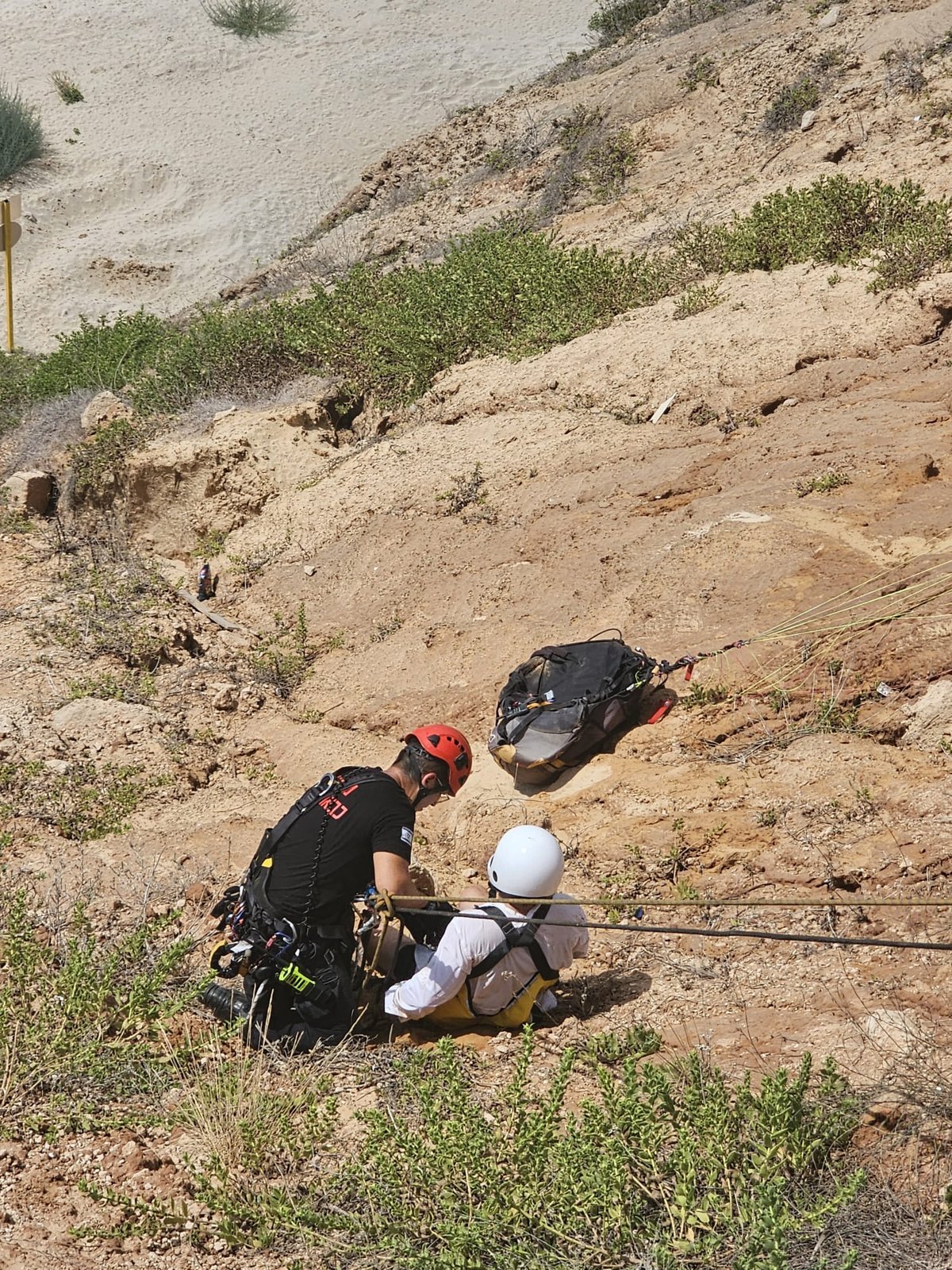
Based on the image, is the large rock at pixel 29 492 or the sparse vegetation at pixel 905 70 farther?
the sparse vegetation at pixel 905 70

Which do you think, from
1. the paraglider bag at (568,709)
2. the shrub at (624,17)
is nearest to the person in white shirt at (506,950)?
the paraglider bag at (568,709)

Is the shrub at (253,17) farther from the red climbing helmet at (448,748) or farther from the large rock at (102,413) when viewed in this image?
the red climbing helmet at (448,748)

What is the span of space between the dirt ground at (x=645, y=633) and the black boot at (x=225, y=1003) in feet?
1.77

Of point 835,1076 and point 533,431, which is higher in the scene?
point 835,1076

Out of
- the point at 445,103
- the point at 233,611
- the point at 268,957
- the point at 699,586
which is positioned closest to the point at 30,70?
the point at 445,103

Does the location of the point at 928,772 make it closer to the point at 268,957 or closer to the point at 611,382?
the point at 268,957

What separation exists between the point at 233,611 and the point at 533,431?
271 cm

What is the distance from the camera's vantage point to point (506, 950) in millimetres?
3889

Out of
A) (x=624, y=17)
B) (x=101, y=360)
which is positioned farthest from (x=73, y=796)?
(x=624, y=17)

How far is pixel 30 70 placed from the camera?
28.2m

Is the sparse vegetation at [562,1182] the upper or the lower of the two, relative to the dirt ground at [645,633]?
upper

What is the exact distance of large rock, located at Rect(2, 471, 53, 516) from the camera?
31.8 feet

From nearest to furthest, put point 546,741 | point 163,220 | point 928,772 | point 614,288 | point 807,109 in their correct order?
1. point 928,772
2. point 546,741
3. point 614,288
4. point 807,109
5. point 163,220

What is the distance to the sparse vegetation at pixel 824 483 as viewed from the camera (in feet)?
22.6
